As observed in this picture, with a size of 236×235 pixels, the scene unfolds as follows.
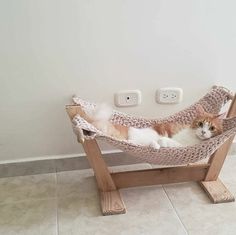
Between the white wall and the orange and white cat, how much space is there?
0.17 m

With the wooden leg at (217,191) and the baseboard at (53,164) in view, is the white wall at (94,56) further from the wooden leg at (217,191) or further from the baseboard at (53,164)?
the wooden leg at (217,191)

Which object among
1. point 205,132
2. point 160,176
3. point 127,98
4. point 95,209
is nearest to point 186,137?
point 205,132

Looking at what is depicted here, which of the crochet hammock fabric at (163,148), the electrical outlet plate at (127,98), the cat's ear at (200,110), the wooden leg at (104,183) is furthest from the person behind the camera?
the electrical outlet plate at (127,98)

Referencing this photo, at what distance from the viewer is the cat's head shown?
1279 millimetres

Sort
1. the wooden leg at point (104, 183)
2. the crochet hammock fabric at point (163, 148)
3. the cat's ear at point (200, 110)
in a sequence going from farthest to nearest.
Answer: the cat's ear at point (200, 110) → the wooden leg at point (104, 183) → the crochet hammock fabric at point (163, 148)

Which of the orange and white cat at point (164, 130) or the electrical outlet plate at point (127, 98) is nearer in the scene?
the orange and white cat at point (164, 130)

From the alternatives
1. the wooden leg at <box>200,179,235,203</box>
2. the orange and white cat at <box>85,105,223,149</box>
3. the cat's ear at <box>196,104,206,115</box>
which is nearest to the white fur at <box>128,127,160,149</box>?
the orange and white cat at <box>85,105,223,149</box>

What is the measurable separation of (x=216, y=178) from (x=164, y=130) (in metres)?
0.34

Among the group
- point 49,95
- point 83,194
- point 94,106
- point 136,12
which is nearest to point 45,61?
point 49,95

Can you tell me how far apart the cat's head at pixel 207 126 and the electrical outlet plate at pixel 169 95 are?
0.23 meters

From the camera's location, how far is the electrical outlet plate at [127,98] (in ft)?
4.88

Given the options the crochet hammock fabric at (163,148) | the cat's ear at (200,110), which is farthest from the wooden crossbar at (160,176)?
the cat's ear at (200,110)

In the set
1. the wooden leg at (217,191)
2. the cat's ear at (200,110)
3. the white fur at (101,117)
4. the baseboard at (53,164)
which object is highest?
the cat's ear at (200,110)

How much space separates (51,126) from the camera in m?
1.50
